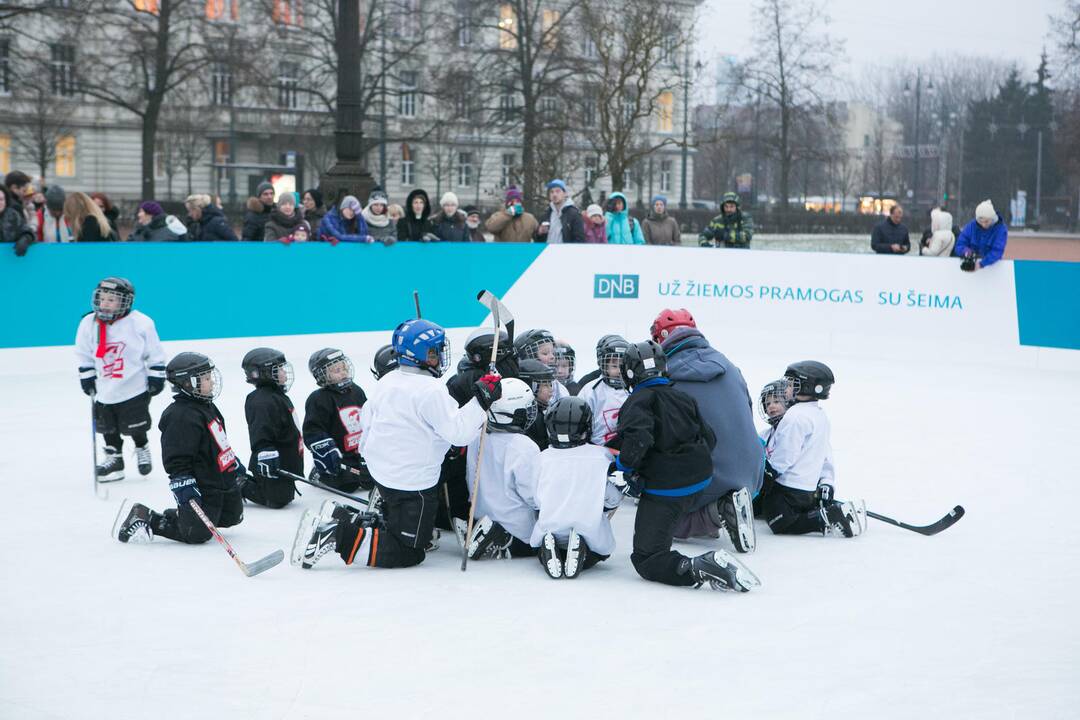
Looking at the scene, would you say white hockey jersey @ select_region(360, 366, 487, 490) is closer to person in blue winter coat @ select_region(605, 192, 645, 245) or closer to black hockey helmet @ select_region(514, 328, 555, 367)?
black hockey helmet @ select_region(514, 328, 555, 367)

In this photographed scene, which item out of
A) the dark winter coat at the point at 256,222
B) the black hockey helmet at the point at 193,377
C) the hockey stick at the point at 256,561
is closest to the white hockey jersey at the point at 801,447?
the hockey stick at the point at 256,561

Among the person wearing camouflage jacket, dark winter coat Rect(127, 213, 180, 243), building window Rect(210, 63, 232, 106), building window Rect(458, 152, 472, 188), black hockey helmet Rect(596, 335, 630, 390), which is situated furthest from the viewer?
building window Rect(458, 152, 472, 188)

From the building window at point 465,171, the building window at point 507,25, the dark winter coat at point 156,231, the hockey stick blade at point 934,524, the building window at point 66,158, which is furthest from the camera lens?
the building window at point 465,171

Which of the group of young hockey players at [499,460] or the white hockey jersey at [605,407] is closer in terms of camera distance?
the group of young hockey players at [499,460]

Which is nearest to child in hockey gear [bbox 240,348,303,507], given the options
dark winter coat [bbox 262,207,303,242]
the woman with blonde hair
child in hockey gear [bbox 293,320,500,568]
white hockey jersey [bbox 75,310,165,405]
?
white hockey jersey [bbox 75,310,165,405]

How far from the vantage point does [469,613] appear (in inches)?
205

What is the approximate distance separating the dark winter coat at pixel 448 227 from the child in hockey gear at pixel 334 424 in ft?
24.8

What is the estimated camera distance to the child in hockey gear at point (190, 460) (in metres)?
6.15

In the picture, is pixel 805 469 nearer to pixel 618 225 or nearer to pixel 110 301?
pixel 110 301

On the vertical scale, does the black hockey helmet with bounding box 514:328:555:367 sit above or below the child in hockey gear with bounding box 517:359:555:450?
above

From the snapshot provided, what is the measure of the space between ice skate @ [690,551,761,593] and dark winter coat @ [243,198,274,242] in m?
9.37

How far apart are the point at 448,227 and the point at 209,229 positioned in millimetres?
2958

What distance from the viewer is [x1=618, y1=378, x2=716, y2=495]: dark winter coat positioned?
553cm

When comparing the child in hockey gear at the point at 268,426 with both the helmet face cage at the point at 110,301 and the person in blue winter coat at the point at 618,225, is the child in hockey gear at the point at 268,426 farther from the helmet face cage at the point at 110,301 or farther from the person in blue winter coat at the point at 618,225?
the person in blue winter coat at the point at 618,225
